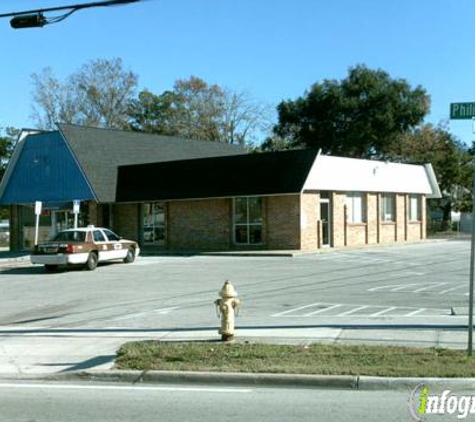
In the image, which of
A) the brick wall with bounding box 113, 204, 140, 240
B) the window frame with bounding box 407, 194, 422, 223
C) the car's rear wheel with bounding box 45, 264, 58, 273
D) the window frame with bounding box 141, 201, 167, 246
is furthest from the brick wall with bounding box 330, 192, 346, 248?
the car's rear wheel with bounding box 45, 264, 58, 273

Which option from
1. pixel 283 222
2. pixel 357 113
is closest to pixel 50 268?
pixel 283 222

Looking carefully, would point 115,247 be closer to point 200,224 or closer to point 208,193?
point 208,193

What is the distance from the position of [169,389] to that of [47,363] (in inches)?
91.8

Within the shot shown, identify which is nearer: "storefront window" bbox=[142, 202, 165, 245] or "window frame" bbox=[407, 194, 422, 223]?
"storefront window" bbox=[142, 202, 165, 245]

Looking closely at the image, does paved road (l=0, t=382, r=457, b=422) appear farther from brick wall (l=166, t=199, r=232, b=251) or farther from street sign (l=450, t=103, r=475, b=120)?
brick wall (l=166, t=199, r=232, b=251)

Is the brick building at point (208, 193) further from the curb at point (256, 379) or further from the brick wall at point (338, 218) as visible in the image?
the curb at point (256, 379)

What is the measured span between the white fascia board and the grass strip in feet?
69.0

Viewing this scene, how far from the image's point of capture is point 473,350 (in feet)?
30.2

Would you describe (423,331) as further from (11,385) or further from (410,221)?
(410,221)

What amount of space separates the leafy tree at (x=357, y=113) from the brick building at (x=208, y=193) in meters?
14.5

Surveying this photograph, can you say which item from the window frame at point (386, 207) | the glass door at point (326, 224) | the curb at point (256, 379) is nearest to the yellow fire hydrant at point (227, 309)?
the curb at point (256, 379)

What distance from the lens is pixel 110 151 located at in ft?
124

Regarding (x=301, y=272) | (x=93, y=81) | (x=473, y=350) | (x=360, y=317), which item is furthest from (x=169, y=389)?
(x=93, y=81)

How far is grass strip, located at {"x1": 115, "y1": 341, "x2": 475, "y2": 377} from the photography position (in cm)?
816
